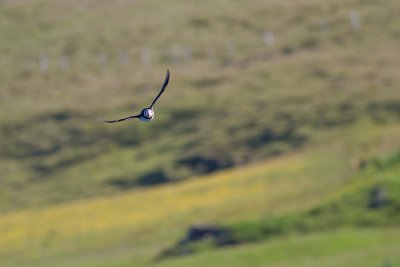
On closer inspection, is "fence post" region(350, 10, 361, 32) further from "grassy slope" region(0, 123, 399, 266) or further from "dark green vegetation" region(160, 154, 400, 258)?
"dark green vegetation" region(160, 154, 400, 258)

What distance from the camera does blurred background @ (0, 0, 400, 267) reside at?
46.9 metres

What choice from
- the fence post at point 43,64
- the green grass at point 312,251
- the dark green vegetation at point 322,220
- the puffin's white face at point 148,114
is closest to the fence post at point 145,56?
the fence post at point 43,64

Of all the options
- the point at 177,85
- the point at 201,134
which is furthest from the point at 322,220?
the point at 177,85

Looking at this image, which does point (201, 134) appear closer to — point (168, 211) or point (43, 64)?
point (168, 211)

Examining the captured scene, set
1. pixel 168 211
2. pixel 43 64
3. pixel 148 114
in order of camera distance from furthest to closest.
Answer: pixel 43 64 < pixel 168 211 < pixel 148 114

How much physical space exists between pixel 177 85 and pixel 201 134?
1773 cm

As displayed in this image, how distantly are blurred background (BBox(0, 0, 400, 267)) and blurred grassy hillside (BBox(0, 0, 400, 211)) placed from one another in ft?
0.74

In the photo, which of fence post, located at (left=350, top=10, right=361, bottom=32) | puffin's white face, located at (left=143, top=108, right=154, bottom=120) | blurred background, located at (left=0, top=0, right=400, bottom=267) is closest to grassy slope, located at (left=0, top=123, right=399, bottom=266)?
blurred background, located at (left=0, top=0, right=400, bottom=267)

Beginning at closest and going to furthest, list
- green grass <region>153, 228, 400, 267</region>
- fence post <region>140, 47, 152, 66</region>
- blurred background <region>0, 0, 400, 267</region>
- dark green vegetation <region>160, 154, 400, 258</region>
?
green grass <region>153, 228, 400, 267</region>
dark green vegetation <region>160, 154, 400, 258</region>
blurred background <region>0, 0, 400, 267</region>
fence post <region>140, 47, 152, 66</region>

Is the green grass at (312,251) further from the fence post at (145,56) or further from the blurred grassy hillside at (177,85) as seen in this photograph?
the fence post at (145,56)

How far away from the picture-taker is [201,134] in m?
81.0

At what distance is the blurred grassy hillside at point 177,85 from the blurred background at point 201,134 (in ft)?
0.74

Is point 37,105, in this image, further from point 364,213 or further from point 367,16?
point 364,213

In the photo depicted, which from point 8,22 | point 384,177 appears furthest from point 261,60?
point 384,177
